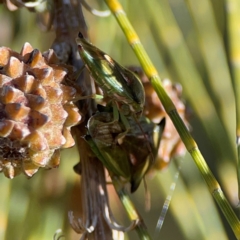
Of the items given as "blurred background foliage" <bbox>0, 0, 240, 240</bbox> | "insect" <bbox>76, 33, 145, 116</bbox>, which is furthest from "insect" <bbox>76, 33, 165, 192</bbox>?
"blurred background foliage" <bbox>0, 0, 240, 240</bbox>

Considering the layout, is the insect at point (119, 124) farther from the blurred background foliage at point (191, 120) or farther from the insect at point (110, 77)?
the blurred background foliage at point (191, 120)

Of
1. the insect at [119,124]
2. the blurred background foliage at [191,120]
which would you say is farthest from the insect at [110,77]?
the blurred background foliage at [191,120]

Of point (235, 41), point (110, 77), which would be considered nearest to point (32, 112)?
point (110, 77)

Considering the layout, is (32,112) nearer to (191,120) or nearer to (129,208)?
(129,208)

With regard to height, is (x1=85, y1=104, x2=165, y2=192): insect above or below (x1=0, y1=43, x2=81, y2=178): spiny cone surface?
below

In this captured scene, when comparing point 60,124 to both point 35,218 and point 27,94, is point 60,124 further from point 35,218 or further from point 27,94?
point 35,218

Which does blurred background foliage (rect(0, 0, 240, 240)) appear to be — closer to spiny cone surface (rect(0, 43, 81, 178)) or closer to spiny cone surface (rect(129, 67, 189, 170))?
spiny cone surface (rect(129, 67, 189, 170))
